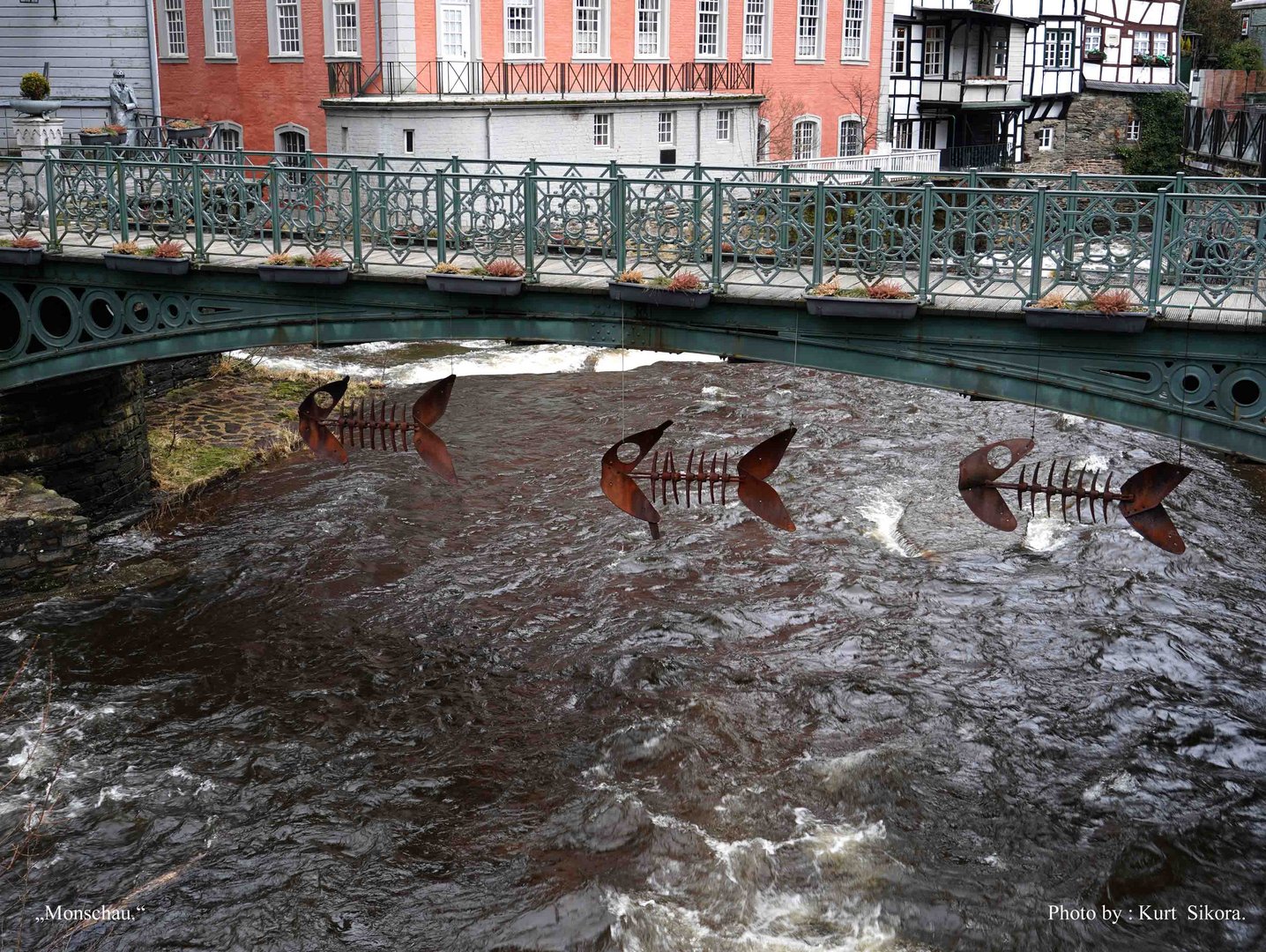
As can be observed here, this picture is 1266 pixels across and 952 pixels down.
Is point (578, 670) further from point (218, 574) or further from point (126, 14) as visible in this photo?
point (126, 14)

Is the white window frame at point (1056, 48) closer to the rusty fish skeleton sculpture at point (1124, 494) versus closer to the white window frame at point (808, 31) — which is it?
the white window frame at point (808, 31)

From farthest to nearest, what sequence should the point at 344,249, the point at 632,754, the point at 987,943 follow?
1. the point at 344,249
2. the point at 632,754
3. the point at 987,943

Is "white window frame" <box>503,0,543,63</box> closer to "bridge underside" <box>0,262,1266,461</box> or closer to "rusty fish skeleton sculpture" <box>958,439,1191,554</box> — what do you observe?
"bridge underside" <box>0,262,1266,461</box>

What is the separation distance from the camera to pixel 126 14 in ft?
86.1

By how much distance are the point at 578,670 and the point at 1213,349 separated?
21.0 feet

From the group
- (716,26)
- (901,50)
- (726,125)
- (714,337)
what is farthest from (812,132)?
(714,337)

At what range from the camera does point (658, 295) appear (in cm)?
1134

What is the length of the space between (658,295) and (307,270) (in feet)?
10.7

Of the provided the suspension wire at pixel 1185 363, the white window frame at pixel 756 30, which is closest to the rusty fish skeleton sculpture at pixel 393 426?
the suspension wire at pixel 1185 363

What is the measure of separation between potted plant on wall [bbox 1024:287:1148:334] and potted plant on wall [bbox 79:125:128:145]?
1404 centimetres

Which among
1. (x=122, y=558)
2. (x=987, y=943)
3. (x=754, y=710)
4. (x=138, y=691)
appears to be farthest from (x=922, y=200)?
(x=122, y=558)

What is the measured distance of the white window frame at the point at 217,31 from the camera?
97.9 feet

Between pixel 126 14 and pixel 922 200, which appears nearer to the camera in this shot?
pixel 922 200

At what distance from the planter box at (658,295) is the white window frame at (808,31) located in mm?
25512
